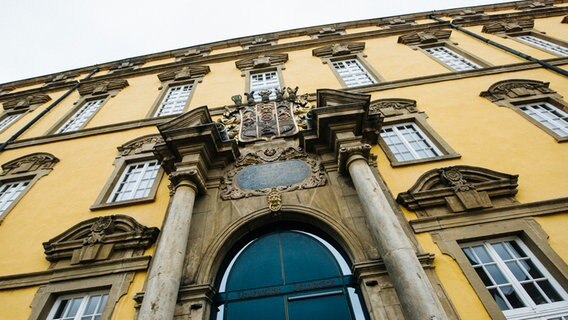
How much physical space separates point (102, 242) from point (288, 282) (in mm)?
3770

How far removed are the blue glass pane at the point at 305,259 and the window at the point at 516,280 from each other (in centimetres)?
235

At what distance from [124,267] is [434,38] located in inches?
573

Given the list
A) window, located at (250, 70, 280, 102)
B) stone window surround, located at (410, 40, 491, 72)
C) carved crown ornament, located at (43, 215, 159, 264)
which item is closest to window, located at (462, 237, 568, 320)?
carved crown ornament, located at (43, 215, 159, 264)

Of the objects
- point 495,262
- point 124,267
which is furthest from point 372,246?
point 124,267

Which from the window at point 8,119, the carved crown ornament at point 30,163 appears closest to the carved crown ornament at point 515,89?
the carved crown ornament at point 30,163

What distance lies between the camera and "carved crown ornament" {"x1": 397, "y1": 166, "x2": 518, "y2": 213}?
18.3ft

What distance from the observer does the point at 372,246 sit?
521 centimetres

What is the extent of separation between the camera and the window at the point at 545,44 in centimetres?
1174

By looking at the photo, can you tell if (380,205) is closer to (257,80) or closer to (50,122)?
(257,80)

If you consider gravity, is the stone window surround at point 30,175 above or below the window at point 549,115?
above

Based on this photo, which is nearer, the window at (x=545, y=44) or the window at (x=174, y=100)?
the window at (x=174, y=100)

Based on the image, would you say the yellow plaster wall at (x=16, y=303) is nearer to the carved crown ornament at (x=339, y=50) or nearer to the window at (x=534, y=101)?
the window at (x=534, y=101)

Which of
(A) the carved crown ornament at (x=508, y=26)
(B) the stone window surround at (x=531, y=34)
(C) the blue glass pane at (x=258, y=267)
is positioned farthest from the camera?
(A) the carved crown ornament at (x=508, y=26)

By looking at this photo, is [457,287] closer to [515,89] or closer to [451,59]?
[515,89]
